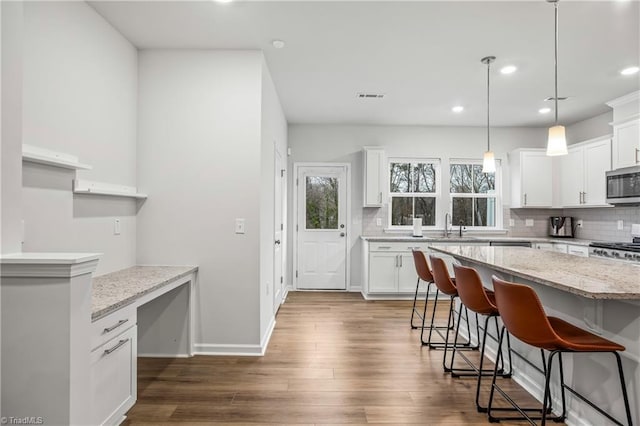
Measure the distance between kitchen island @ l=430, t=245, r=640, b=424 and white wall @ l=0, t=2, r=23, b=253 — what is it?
8.32 ft

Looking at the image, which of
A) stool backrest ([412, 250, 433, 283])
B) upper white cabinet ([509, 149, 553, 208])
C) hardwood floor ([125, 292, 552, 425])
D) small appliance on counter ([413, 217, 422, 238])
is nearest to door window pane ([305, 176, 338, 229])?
small appliance on counter ([413, 217, 422, 238])

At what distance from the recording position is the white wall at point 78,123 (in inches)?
76.5

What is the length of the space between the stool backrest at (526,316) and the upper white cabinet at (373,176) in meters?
3.53

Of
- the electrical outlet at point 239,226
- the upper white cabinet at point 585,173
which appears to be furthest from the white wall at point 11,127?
the upper white cabinet at point 585,173

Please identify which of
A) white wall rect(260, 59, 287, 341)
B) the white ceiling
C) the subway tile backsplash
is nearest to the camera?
the white ceiling

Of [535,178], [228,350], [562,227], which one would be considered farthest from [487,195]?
[228,350]

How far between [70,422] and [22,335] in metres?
0.41

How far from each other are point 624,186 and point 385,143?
3.10 metres

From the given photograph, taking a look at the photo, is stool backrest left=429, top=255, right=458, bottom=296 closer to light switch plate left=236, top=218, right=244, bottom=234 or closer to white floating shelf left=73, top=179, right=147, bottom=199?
light switch plate left=236, top=218, right=244, bottom=234

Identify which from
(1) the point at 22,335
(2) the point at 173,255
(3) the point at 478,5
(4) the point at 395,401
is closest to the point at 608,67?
(3) the point at 478,5

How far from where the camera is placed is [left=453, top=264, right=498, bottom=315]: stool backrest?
89.8 inches

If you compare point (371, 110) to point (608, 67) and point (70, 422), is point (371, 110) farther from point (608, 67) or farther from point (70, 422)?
point (70, 422)

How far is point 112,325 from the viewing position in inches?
71.6

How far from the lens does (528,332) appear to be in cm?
172
